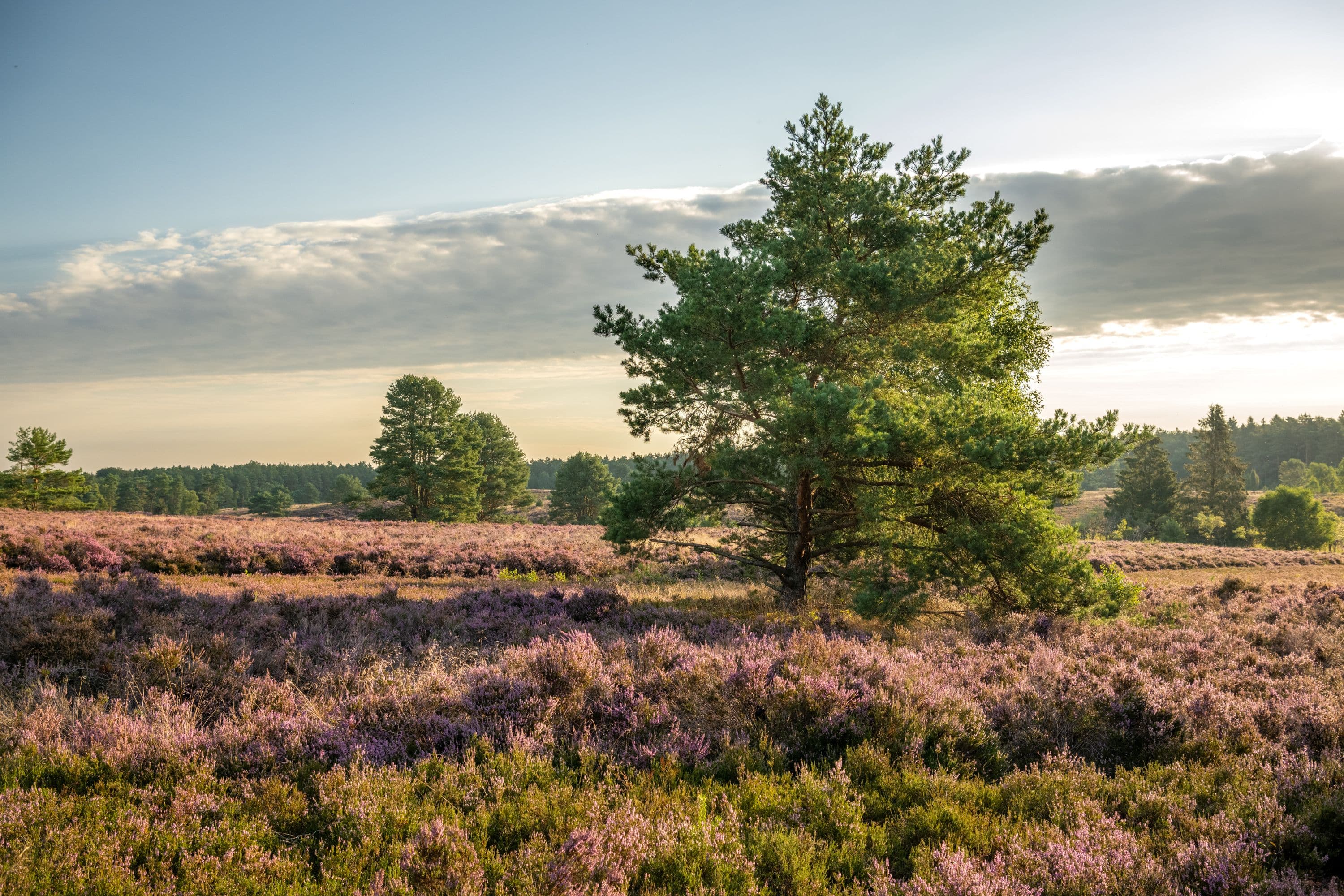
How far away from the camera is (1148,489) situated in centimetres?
6906

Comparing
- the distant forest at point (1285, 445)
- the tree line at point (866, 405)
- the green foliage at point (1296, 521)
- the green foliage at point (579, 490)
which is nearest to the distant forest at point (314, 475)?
the distant forest at point (1285, 445)

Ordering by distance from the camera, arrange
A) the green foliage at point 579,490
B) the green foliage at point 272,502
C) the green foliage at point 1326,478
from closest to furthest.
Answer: the green foliage at point 579,490 → the green foliage at point 272,502 → the green foliage at point 1326,478

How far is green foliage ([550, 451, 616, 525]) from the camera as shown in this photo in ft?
232

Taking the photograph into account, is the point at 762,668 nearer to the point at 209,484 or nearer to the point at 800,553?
the point at 800,553

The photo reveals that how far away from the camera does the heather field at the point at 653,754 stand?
3.81m

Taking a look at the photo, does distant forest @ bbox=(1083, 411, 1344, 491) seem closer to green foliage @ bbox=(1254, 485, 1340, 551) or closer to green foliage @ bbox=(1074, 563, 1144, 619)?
green foliage @ bbox=(1254, 485, 1340, 551)

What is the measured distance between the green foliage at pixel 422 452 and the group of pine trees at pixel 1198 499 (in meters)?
63.6

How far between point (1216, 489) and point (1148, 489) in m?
8.96

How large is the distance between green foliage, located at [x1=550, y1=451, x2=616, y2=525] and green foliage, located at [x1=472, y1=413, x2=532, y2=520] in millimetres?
4300

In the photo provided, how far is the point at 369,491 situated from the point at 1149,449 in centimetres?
8005

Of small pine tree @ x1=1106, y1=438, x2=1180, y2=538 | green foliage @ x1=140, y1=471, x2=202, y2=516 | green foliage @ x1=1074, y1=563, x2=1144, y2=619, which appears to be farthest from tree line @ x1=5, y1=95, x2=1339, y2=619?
green foliage @ x1=140, y1=471, x2=202, y2=516

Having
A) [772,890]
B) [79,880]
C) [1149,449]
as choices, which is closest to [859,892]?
[772,890]

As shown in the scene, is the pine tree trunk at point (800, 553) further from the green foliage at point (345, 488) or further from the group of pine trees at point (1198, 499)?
the green foliage at point (345, 488)

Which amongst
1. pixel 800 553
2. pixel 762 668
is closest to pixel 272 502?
pixel 800 553
